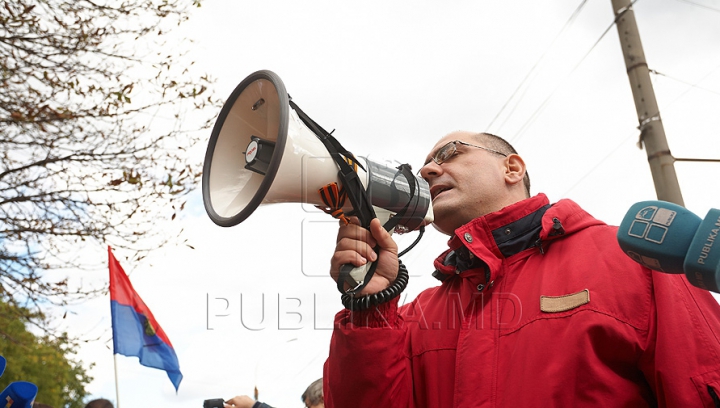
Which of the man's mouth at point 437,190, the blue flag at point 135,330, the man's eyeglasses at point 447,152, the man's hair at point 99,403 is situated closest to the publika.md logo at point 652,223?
the man's mouth at point 437,190

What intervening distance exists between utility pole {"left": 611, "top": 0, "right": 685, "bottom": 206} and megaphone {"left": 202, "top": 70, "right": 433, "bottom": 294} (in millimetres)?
3532

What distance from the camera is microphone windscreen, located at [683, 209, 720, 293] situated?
3.06 ft

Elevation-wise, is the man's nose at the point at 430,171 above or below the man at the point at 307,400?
above

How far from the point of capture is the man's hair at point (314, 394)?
4.73m

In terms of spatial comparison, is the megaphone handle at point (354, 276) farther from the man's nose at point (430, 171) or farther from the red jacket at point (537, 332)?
the man's nose at point (430, 171)

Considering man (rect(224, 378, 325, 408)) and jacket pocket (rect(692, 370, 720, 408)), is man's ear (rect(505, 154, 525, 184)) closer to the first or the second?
jacket pocket (rect(692, 370, 720, 408))

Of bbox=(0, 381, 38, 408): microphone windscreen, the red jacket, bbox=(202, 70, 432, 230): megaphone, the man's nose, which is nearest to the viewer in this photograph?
the red jacket

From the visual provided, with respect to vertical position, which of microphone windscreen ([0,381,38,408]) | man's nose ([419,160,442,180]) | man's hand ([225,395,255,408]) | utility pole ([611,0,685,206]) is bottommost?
man's hand ([225,395,255,408])

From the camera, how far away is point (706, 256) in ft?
3.10

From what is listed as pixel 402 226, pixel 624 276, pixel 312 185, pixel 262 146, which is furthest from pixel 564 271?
pixel 262 146

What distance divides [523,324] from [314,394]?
3440 mm

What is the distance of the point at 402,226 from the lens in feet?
7.01

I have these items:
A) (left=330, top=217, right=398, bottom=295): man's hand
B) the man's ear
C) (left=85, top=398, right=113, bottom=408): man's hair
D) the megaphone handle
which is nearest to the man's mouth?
the man's ear

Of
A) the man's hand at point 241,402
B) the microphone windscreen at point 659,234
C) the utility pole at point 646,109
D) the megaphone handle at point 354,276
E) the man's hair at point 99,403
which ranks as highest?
the utility pole at point 646,109
